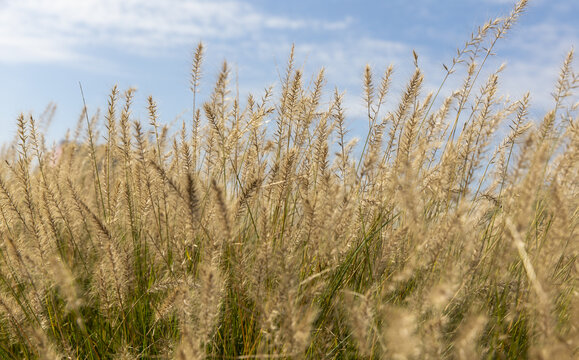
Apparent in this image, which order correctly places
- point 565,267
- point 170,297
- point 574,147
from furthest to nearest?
point 565,267 < point 170,297 < point 574,147

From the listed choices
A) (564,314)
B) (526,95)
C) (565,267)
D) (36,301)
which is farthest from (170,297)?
(526,95)

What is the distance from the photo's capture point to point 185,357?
130 cm

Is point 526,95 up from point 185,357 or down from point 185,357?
up

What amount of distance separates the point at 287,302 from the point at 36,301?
1.23 m

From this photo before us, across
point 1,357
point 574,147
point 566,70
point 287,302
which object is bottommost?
point 1,357

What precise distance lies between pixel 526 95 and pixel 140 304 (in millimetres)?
2320

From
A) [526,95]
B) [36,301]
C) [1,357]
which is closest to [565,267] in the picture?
[526,95]

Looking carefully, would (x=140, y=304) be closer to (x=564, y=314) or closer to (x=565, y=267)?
(x=564, y=314)

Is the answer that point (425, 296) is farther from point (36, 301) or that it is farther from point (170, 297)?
point (36, 301)

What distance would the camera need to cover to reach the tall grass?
1482 mm

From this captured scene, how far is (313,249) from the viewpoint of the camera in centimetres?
178

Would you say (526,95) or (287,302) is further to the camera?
(526,95)

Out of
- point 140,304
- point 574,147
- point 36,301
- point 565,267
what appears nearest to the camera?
point 574,147

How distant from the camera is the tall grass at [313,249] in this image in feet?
4.86
